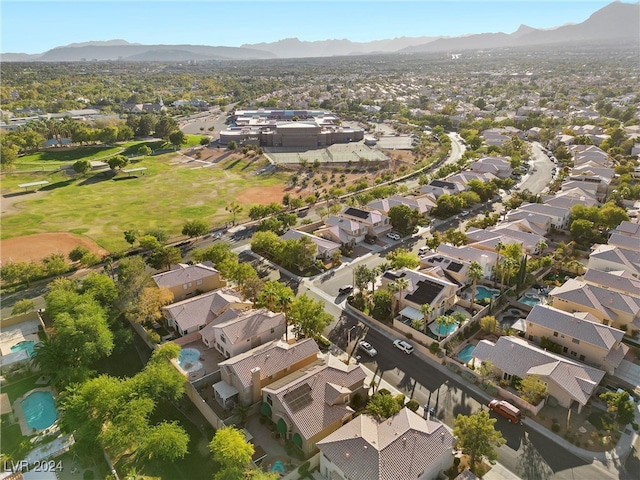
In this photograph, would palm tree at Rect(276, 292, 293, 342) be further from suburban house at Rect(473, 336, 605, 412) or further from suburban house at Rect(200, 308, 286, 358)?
suburban house at Rect(473, 336, 605, 412)

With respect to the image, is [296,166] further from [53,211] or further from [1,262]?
[1,262]

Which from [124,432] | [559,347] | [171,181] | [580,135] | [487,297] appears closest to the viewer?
[124,432]

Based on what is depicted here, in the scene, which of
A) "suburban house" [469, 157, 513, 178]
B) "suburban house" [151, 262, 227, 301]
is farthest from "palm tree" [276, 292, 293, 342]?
"suburban house" [469, 157, 513, 178]

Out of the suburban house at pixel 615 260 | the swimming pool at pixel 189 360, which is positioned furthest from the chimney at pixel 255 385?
the suburban house at pixel 615 260

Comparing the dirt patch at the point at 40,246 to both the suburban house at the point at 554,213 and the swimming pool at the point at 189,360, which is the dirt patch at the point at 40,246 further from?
the suburban house at the point at 554,213

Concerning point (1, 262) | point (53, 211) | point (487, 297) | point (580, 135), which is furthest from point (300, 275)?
point (580, 135)

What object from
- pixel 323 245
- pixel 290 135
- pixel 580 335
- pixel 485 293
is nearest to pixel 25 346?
pixel 323 245
